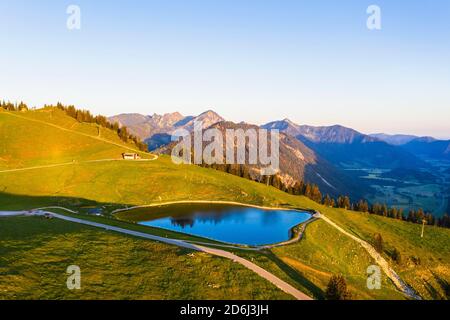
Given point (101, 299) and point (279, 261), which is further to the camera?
point (279, 261)

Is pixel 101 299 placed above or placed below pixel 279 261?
above

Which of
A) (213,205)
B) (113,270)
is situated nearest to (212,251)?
(113,270)

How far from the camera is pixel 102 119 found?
186m

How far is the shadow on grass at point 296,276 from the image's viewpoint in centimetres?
3571

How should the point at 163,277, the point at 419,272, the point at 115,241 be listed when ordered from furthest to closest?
the point at 419,272 < the point at 115,241 < the point at 163,277

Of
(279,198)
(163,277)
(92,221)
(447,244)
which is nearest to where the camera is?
(163,277)

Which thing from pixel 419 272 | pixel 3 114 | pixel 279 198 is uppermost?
pixel 3 114

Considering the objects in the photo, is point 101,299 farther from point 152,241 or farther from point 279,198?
point 279,198

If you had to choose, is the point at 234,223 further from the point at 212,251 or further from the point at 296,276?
the point at 296,276

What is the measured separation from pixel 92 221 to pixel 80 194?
1387 inches

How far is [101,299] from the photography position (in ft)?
92.4

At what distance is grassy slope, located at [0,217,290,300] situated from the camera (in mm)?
29141

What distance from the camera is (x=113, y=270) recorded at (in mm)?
34219
